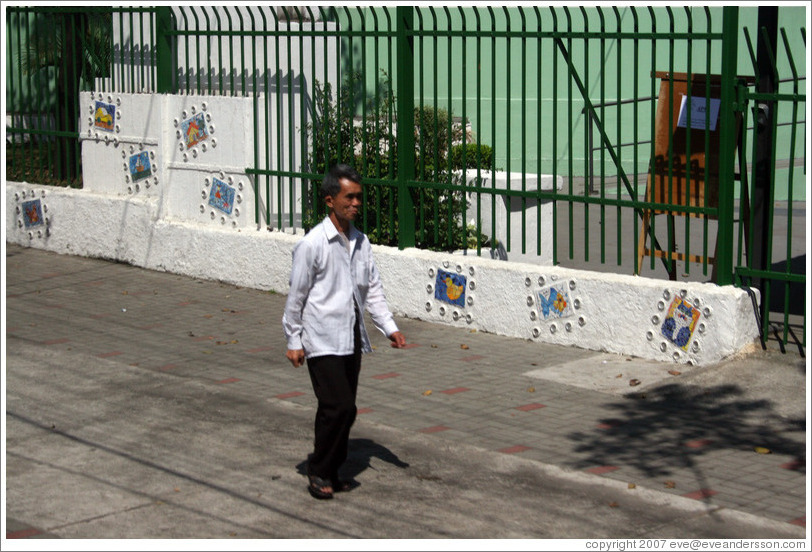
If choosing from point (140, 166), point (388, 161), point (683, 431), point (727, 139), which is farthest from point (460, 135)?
point (683, 431)

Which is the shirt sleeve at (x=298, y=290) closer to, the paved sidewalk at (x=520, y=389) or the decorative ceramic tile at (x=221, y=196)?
the paved sidewalk at (x=520, y=389)

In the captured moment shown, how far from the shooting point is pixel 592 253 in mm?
11906

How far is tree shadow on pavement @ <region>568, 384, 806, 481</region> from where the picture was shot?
732 centimetres

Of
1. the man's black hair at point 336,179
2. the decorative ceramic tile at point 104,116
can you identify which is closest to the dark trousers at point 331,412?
the man's black hair at point 336,179

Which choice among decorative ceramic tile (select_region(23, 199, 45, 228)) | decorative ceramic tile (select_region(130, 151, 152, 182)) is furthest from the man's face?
decorative ceramic tile (select_region(23, 199, 45, 228))

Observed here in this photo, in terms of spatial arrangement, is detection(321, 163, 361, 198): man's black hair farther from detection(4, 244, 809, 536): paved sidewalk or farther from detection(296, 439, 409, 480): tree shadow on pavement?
detection(4, 244, 809, 536): paved sidewalk

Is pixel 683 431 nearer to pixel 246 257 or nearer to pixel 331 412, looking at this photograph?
pixel 331 412

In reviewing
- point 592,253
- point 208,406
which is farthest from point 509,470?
point 592,253

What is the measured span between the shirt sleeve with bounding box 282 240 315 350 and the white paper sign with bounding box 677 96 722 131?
4.06 meters

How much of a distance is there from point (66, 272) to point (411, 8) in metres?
5.00

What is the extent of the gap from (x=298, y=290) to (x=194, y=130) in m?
6.84

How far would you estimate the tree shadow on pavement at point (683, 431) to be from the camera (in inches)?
288

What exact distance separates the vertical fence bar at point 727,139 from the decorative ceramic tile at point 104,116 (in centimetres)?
737

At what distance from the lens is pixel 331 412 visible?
6527mm
